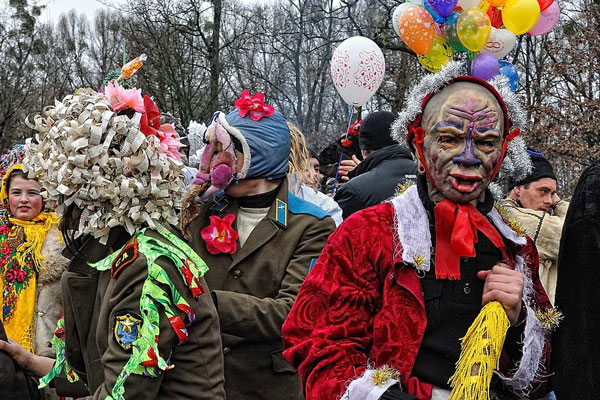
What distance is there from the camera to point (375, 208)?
2.38 metres

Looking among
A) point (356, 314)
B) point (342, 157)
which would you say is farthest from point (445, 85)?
point (342, 157)

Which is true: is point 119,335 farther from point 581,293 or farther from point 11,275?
point 11,275

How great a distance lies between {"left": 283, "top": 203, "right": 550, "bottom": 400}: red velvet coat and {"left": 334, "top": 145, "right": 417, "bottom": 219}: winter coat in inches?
102

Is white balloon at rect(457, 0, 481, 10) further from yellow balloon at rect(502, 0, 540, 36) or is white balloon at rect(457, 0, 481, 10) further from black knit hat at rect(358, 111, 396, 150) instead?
black knit hat at rect(358, 111, 396, 150)

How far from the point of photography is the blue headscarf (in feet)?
11.2

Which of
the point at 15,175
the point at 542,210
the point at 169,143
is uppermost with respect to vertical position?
the point at 169,143

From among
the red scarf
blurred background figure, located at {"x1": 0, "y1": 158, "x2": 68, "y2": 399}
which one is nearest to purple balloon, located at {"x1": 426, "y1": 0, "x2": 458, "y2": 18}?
the red scarf

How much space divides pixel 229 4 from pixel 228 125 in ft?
53.6

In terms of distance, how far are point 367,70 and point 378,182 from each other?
7.99ft

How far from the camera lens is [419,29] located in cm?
295

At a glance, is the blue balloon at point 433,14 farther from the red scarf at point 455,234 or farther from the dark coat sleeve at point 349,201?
the dark coat sleeve at point 349,201

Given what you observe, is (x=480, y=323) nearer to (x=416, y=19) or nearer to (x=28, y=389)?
(x=416, y=19)

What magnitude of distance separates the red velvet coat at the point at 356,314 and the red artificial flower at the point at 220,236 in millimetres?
1062

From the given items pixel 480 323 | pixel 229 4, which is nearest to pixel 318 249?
pixel 480 323
